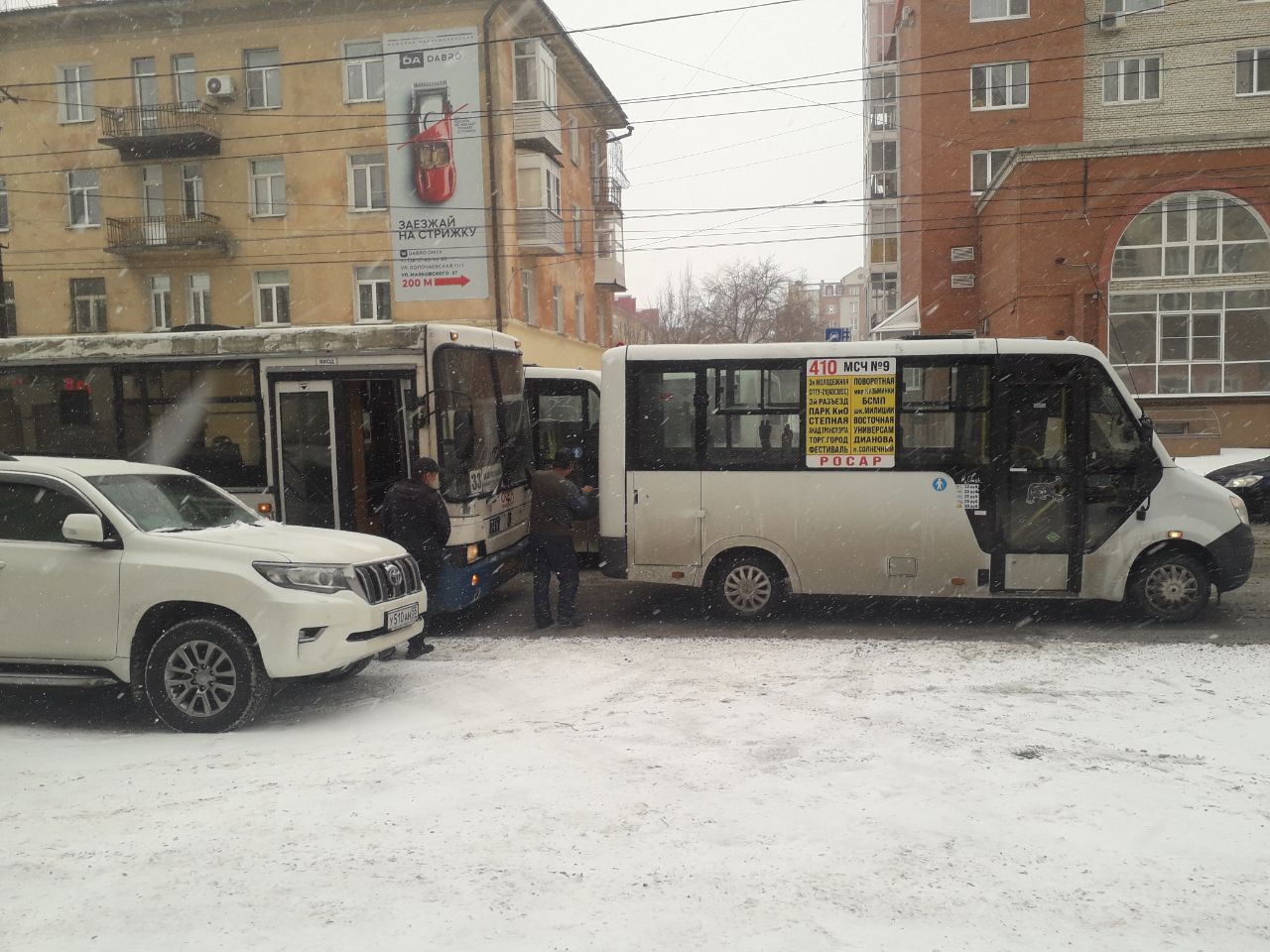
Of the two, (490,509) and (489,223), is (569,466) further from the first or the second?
(489,223)

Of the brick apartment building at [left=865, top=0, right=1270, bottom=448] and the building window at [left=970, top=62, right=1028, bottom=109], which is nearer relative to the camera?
the brick apartment building at [left=865, top=0, right=1270, bottom=448]

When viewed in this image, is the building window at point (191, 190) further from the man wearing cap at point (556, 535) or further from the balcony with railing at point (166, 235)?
the man wearing cap at point (556, 535)

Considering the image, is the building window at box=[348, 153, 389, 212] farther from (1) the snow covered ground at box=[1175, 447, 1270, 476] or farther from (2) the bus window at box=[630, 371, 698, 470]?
(1) the snow covered ground at box=[1175, 447, 1270, 476]

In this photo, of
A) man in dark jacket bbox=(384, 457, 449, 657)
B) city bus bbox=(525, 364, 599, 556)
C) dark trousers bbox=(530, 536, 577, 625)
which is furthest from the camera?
city bus bbox=(525, 364, 599, 556)

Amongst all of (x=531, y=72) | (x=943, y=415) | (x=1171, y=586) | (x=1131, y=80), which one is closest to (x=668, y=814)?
(x=943, y=415)

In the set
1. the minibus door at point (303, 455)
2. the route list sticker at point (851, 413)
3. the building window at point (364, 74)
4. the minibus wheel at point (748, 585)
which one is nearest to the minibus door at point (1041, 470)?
the route list sticker at point (851, 413)

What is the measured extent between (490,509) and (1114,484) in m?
5.97

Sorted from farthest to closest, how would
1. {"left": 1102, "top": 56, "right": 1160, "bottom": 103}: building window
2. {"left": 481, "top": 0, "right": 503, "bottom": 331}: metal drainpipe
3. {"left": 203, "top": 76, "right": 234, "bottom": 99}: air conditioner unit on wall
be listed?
1. {"left": 1102, "top": 56, "right": 1160, "bottom": 103}: building window
2. {"left": 203, "top": 76, "right": 234, "bottom": 99}: air conditioner unit on wall
3. {"left": 481, "top": 0, "right": 503, "bottom": 331}: metal drainpipe

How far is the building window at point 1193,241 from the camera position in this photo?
28.5 meters

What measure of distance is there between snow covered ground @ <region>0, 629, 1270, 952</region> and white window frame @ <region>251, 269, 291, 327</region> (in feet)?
80.3

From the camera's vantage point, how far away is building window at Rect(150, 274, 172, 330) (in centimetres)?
3066

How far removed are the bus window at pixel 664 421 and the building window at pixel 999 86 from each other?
31622 mm

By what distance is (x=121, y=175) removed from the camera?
30469mm

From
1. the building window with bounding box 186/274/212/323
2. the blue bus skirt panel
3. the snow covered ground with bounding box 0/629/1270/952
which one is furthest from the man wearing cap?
the building window with bounding box 186/274/212/323
